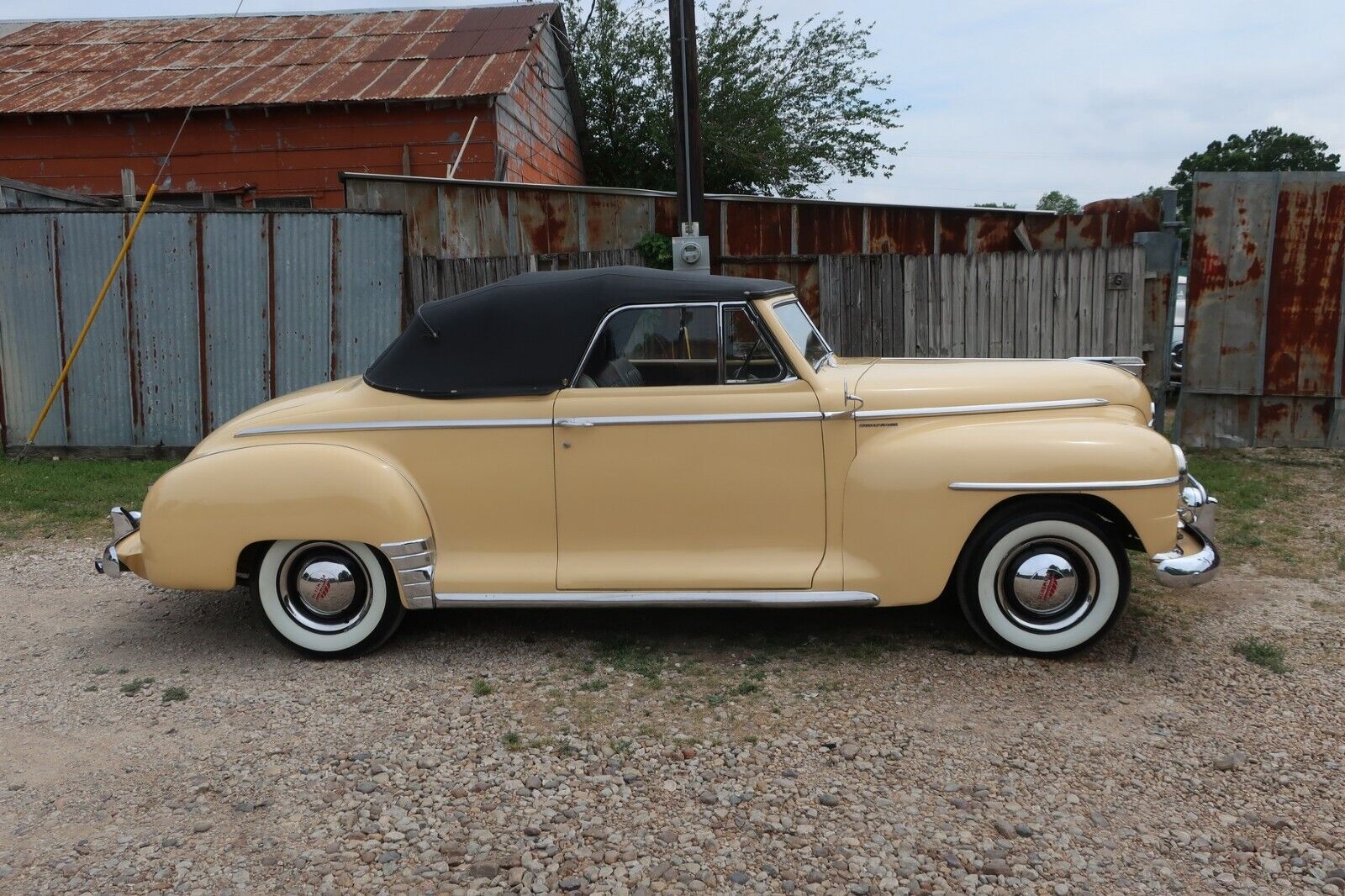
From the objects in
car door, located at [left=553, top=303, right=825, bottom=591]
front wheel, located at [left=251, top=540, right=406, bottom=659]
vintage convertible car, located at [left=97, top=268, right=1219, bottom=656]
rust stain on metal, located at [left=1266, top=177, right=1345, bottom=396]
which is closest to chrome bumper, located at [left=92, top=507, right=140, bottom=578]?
vintage convertible car, located at [left=97, top=268, right=1219, bottom=656]

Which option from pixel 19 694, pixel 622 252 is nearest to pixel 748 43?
pixel 622 252

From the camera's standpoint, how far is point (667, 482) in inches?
178

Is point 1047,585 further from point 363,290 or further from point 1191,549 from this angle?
point 363,290

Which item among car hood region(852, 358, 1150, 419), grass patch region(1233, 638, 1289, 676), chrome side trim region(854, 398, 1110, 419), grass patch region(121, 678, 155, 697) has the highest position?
car hood region(852, 358, 1150, 419)

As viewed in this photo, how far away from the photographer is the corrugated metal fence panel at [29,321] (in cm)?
897

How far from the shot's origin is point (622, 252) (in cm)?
924

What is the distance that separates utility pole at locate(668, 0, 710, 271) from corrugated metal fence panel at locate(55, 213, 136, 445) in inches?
194

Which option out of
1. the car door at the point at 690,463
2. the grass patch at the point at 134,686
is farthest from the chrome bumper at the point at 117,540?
the car door at the point at 690,463

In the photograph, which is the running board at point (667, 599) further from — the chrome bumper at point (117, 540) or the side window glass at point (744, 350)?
the chrome bumper at point (117, 540)

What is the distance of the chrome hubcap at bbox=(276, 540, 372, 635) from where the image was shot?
15.2ft

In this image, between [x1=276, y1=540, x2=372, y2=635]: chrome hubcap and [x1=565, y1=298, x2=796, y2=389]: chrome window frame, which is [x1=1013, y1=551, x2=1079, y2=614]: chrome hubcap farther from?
[x1=276, y1=540, x2=372, y2=635]: chrome hubcap

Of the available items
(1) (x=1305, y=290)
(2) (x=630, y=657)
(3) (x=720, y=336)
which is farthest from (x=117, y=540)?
(1) (x=1305, y=290)

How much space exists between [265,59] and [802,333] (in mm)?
13094

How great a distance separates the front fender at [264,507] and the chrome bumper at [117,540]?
10.6 inches
